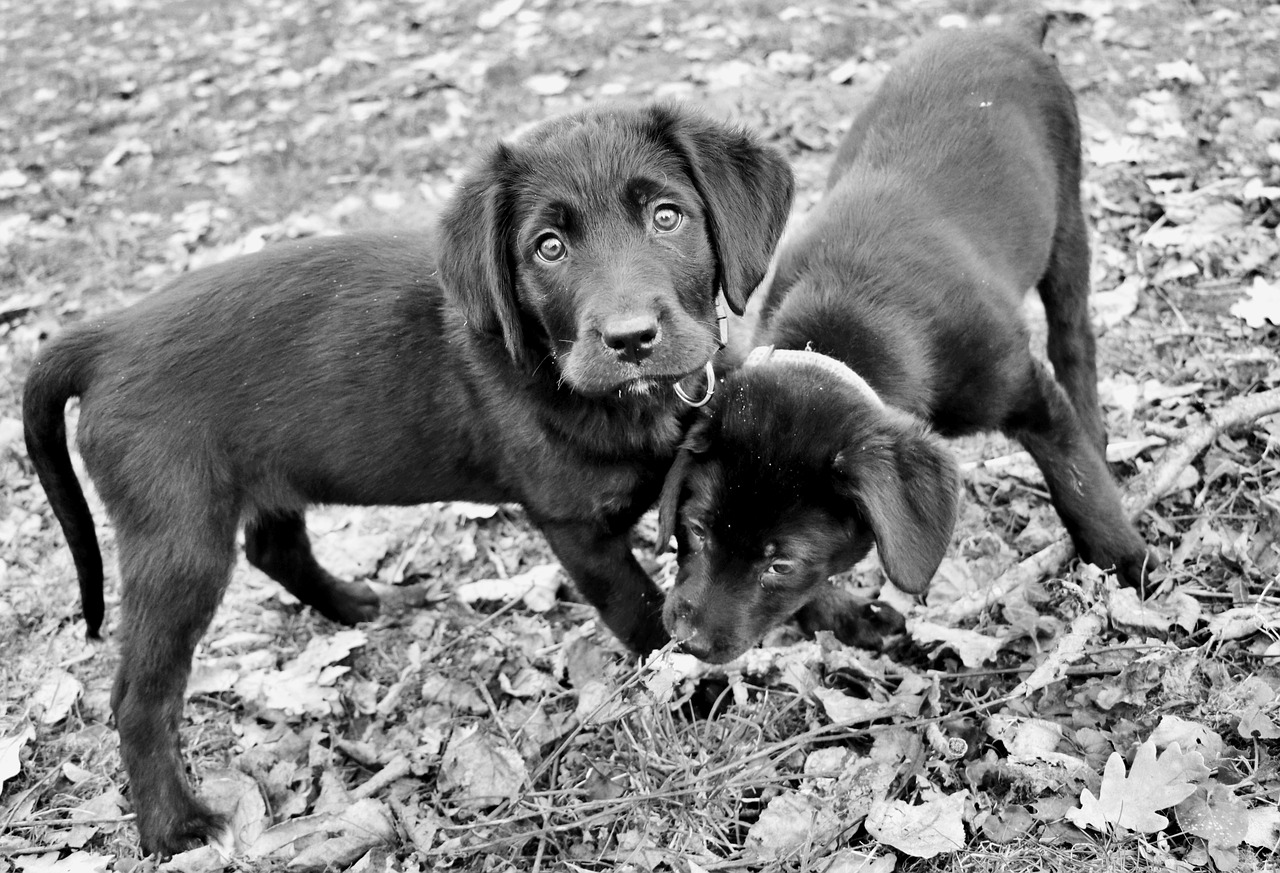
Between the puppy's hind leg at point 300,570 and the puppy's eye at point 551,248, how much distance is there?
1294 mm

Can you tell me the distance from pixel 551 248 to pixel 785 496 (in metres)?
0.91

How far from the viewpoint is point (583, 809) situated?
111 inches

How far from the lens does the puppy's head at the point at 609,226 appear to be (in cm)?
287

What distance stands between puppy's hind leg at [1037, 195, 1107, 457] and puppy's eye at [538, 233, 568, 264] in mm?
1913

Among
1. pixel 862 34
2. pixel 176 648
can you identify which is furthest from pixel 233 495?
pixel 862 34

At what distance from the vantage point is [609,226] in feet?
9.57

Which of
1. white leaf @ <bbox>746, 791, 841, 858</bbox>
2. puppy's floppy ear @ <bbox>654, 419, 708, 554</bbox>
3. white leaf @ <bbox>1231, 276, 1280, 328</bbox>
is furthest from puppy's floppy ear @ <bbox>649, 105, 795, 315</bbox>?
white leaf @ <bbox>1231, 276, 1280, 328</bbox>

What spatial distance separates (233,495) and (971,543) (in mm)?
2261

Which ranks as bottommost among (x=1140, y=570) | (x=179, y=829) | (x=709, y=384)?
(x=179, y=829)

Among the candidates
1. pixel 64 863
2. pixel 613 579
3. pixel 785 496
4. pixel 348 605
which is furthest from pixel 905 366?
pixel 64 863

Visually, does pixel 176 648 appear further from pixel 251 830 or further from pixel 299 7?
pixel 299 7

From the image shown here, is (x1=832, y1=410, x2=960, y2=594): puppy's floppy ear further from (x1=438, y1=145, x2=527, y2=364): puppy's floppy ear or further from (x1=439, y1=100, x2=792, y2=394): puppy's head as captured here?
(x1=438, y1=145, x2=527, y2=364): puppy's floppy ear

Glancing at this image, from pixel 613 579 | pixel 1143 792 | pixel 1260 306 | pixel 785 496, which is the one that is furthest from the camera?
pixel 1260 306

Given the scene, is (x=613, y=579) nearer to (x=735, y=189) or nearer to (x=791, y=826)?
(x=791, y=826)
